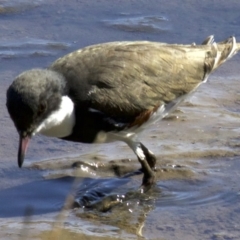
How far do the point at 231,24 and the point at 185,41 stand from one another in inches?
32.0

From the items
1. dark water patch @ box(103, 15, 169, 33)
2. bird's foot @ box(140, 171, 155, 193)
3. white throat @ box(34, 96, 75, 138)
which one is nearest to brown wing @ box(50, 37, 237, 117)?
white throat @ box(34, 96, 75, 138)

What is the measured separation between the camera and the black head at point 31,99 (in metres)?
6.99

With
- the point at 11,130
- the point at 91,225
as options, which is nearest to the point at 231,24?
the point at 11,130

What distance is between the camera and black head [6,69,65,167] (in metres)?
6.99

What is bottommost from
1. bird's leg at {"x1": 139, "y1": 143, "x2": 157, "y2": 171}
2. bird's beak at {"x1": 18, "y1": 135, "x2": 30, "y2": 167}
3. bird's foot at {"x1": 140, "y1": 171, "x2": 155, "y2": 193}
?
bird's foot at {"x1": 140, "y1": 171, "x2": 155, "y2": 193}

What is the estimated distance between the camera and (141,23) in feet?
38.4

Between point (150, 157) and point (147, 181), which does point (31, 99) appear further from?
point (150, 157)

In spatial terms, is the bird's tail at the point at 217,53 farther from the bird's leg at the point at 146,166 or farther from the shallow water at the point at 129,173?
the bird's leg at the point at 146,166

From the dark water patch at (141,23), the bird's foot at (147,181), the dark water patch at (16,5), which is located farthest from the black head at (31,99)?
the dark water patch at (16,5)

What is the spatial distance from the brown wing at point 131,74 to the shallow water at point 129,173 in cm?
61

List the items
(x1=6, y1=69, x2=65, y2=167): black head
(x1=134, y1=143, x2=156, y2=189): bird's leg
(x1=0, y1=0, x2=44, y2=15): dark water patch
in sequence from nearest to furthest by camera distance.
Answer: (x1=6, y1=69, x2=65, y2=167): black head → (x1=134, y1=143, x2=156, y2=189): bird's leg → (x1=0, y1=0, x2=44, y2=15): dark water patch

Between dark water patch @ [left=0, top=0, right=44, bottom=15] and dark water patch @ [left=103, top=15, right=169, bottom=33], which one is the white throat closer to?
dark water patch @ [left=103, top=15, right=169, bottom=33]

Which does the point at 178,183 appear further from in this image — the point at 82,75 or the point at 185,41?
the point at 185,41

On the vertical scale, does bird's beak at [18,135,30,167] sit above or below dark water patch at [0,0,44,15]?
above
